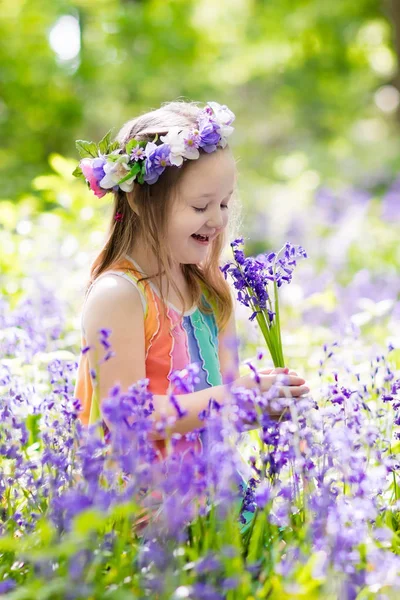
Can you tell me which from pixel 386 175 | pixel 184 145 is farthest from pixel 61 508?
pixel 386 175

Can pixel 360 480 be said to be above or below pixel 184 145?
below

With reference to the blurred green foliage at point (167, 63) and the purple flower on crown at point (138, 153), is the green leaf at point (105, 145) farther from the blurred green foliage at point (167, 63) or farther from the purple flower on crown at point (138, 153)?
the blurred green foliage at point (167, 63)

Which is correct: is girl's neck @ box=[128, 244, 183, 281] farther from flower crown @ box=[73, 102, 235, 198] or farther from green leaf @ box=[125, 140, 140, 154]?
green leaf @ box=[125, 140, 140, 154]

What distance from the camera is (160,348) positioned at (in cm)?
253

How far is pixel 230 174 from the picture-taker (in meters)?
2.51

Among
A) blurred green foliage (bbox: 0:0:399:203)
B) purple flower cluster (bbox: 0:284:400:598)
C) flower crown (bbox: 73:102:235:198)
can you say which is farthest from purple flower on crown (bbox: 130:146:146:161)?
blurred green foliage (bbox: 0:0:399:203)

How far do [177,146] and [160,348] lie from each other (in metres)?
0.67

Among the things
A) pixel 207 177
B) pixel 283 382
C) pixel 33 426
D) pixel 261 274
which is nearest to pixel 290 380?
pixel 283 382

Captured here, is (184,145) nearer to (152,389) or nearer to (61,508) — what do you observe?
(152,389)

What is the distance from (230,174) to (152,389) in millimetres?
759

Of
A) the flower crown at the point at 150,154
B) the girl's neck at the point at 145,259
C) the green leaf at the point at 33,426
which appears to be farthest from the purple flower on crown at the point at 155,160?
the green leaf at the point at 33,426

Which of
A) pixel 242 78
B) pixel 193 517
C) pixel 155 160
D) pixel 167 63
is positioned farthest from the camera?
pixel 242 78

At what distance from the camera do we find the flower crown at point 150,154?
243 cm

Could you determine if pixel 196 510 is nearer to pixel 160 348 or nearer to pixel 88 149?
pixel 160 348
